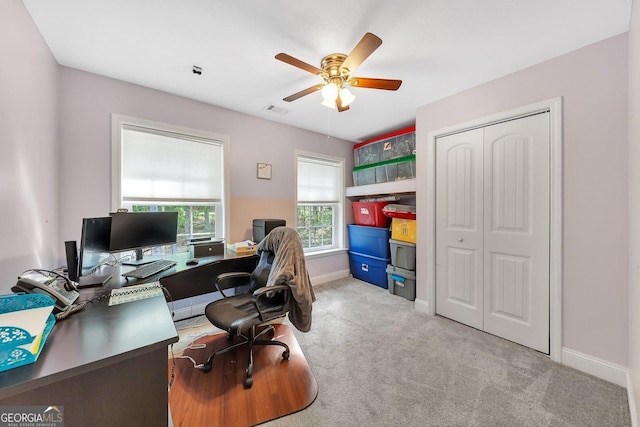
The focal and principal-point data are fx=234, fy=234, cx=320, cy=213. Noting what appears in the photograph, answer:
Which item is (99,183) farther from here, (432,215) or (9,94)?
(432,215)

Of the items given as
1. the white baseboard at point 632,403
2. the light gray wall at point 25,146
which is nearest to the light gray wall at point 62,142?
the light gray wall at point 25,146

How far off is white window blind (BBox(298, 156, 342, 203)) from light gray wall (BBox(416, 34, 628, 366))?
8.96 ft

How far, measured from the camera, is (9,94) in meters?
1.34

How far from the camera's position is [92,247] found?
169 cm

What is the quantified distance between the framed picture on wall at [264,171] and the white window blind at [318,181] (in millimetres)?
616

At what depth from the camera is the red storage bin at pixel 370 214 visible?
3.74 meters

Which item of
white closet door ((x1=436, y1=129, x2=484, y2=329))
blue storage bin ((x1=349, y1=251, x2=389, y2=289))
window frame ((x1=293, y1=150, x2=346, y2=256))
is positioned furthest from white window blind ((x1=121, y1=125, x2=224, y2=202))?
white closet door ((x1=436, y1=129, x2=484, y2=329))

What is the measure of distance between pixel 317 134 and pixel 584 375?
12.8ft

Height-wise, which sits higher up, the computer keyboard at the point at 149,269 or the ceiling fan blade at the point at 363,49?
the ceiling fan blade at the point at 363,49

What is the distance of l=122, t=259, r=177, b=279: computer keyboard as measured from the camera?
5.84 ft

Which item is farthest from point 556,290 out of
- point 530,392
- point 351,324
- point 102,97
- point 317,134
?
point 102,97

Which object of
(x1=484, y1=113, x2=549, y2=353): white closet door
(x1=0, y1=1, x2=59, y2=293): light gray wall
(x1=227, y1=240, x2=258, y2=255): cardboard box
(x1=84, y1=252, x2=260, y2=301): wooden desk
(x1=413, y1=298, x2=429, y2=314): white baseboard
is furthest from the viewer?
(x1=413, y1=298, x2=429, y2=314): white baseboard

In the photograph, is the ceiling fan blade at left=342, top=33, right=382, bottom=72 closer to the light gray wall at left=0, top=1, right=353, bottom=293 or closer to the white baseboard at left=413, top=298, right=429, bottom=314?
the light gray wall at left=0, top=1, right=353, bottom=293

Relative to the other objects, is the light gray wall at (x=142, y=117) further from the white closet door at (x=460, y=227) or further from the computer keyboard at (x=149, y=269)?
the white closet door at (x=460, y=227)
